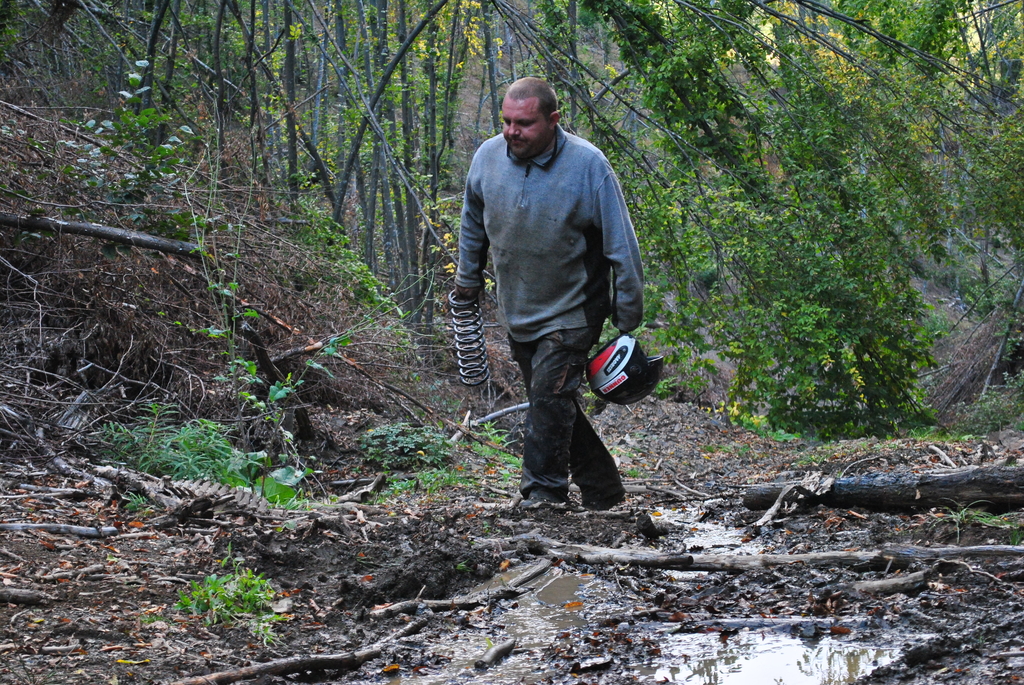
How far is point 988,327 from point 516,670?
18587 millimetres

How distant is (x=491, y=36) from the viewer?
1416 centimetres

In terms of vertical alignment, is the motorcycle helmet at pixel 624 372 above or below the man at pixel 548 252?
below


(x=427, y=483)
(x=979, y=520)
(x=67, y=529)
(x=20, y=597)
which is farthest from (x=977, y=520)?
(x=67, y=529)

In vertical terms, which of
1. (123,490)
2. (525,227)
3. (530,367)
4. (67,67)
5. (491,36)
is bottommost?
(123,490)

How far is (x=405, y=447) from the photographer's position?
23.6 feet

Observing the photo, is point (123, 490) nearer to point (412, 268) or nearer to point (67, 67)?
point (67, 67)

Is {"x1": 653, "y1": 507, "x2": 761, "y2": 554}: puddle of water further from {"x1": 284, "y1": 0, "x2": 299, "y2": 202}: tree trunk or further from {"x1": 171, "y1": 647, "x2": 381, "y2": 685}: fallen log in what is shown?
{"x1": 284, "y1": 0, "x2": 299, "y2": 202}: tree trunk

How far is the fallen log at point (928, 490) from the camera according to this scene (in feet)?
13.8

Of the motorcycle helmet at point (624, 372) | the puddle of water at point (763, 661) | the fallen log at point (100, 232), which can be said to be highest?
the fallen log at point (100, 232)

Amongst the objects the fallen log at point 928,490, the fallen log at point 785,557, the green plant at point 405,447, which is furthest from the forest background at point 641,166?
the fallen log at point 928,490

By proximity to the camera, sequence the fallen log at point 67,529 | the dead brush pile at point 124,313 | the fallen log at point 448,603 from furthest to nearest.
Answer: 1. the dead brush pile at point 124,313
2. the fallen log at point 67,529
3. the fallen log at point 448,603

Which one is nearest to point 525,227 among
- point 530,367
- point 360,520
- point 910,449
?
point 530,367

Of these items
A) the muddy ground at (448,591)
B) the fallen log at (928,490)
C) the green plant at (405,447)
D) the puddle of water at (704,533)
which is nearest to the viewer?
the muddy ground at (448,591)

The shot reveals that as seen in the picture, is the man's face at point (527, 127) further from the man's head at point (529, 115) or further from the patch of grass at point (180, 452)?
the patch of grass at point (180, 452)
